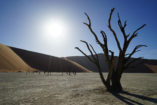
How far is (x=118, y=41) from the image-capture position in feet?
18.8

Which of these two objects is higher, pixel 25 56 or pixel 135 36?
pixel 25 56

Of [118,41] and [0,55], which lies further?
[0,55]

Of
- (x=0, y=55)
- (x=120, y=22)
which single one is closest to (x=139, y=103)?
(x=120, y=22)

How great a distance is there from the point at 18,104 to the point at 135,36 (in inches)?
219

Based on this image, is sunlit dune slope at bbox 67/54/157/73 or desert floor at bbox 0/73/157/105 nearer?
desert floor at bbox 0/73/157/105

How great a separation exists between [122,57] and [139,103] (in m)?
2.56

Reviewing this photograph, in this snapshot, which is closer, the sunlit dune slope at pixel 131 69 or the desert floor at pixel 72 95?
the desert floor at pixel 72 95

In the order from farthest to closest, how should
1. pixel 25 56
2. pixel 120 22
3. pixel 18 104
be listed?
pixel 25 56 → pixel 120 22 → pixel 18 104

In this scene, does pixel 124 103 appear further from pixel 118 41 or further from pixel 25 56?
pixel 25 56

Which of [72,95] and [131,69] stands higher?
[72,95]

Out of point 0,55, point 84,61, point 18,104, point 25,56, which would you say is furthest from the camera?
point 84,61

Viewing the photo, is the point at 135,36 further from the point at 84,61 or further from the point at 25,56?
the point at 84,61

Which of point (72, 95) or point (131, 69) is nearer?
point (72, 95)

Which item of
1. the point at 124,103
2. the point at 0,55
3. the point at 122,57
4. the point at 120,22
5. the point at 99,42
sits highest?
the point at 0,55
